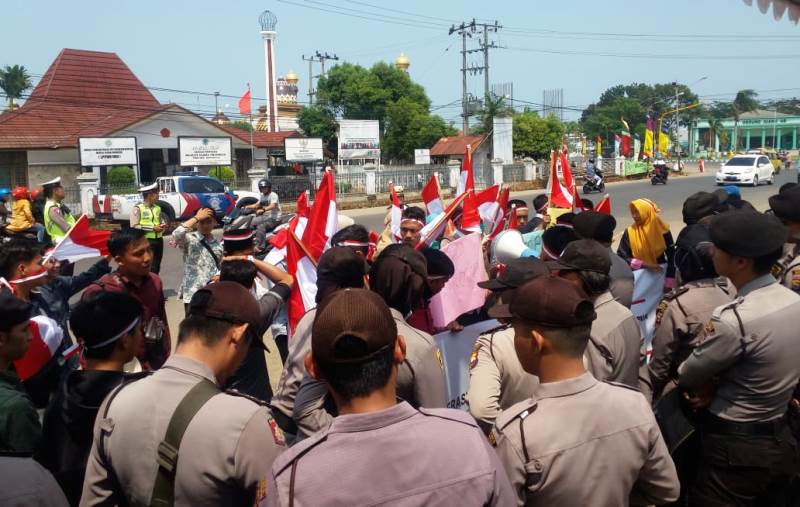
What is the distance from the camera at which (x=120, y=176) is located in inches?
1091

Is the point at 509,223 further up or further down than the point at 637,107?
further down

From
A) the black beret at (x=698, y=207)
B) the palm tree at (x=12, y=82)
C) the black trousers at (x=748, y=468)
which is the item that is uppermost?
the palm tree at (x=12, y=82)

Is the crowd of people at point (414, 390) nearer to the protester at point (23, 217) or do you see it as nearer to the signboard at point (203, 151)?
the protester at point (23, 217)

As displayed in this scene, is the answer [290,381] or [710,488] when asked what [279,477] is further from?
[710,488]

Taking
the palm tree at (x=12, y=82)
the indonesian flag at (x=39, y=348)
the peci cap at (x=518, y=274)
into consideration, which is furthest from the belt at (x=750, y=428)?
the palm tree at (x=12, y=82)

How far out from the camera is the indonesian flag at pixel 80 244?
480cm

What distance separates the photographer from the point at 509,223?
22.7ft

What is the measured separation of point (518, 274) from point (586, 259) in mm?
312

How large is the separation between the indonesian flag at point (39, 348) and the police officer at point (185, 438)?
1434 millimetres

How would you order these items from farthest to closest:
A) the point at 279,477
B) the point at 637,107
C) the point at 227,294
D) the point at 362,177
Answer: the point at 637,107
the point at 362,177
the point at 227,294
the point at 279,477

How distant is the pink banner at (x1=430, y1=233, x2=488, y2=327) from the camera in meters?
3.76

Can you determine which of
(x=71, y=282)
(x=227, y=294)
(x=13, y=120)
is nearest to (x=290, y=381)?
(x=227, y=294)

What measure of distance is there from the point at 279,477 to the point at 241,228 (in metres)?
3.22

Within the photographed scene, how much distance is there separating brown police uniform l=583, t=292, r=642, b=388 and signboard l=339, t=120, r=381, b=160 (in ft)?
113
